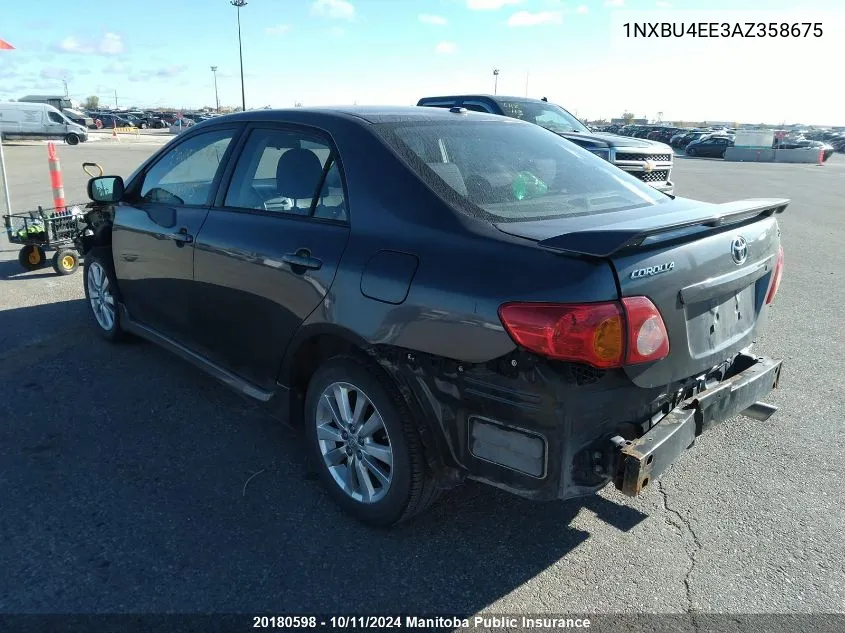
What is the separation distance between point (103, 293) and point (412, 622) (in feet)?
12.8

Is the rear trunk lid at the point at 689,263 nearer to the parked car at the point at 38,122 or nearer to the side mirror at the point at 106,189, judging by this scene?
the side mirror at the point at 106,189

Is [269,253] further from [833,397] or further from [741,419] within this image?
[833,397]

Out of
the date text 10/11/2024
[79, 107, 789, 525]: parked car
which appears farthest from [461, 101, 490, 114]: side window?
the date text 10/11/2024

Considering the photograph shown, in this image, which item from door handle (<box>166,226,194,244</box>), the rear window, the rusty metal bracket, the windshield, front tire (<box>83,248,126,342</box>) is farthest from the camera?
the windshield

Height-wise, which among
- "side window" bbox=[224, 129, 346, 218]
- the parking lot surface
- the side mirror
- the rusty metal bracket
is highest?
"side window" bbox=[224, 129, 346, 218]

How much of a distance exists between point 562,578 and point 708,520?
839 mm

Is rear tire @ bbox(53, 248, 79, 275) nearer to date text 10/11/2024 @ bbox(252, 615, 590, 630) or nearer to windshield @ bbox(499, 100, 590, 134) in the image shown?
date text 10/11/2024 @ bbox(252, 615, 590, 630)

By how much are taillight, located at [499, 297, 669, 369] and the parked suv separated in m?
9.19

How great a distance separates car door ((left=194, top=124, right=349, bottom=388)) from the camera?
9.89 feet

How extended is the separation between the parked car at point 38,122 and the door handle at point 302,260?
1583 inches

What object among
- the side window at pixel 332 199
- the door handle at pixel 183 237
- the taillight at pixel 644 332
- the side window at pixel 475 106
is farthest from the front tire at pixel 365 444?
the side window at pixel 475 106

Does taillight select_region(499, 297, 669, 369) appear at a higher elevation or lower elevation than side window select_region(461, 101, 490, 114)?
lower

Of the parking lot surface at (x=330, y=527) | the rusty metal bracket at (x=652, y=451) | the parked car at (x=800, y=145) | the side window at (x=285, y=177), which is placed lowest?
the parking lot surface at (x=330, y=527)

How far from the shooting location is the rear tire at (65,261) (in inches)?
285
